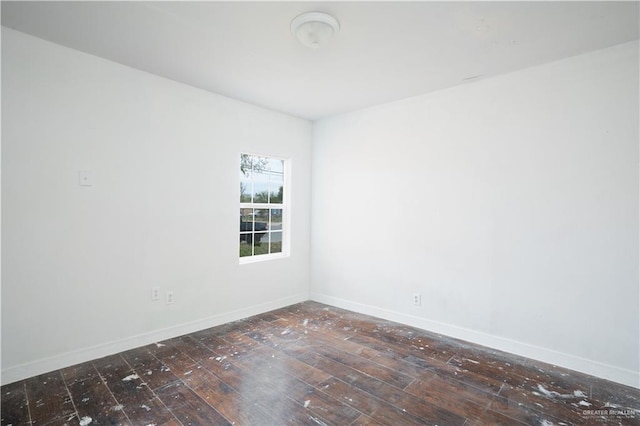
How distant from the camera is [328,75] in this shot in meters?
2.99

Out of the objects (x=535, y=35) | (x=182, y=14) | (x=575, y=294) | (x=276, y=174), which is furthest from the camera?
(x=276, y=174)

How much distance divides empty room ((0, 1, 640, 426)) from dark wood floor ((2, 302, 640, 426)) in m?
0.02

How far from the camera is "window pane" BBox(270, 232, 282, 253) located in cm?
426

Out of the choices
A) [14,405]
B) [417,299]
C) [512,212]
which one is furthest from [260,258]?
[512,212]

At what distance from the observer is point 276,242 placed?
14.1 ft

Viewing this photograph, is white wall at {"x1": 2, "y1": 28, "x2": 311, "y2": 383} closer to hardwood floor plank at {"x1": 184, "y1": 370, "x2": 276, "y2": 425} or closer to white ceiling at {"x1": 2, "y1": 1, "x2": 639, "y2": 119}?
white ceiling at {"x1": 2, "y1": 1, "x2": 639, "y2": 119}

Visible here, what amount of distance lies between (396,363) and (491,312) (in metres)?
1.09

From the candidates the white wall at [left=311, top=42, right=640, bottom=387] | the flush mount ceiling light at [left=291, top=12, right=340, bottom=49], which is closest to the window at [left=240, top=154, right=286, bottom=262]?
the white wall at [left=311, top=42, right=640, bottom=387]

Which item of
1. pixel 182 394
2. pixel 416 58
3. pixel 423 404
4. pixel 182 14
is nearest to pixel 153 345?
pixel 182 394

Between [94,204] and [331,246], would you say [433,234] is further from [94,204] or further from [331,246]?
[94,204]

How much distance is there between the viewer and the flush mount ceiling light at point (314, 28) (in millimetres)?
2076

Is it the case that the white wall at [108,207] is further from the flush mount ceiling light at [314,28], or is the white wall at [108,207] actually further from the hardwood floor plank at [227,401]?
the flush mount ceiling light at [314,28]

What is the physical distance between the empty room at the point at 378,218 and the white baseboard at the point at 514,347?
0.05ft

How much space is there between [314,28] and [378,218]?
227cm
